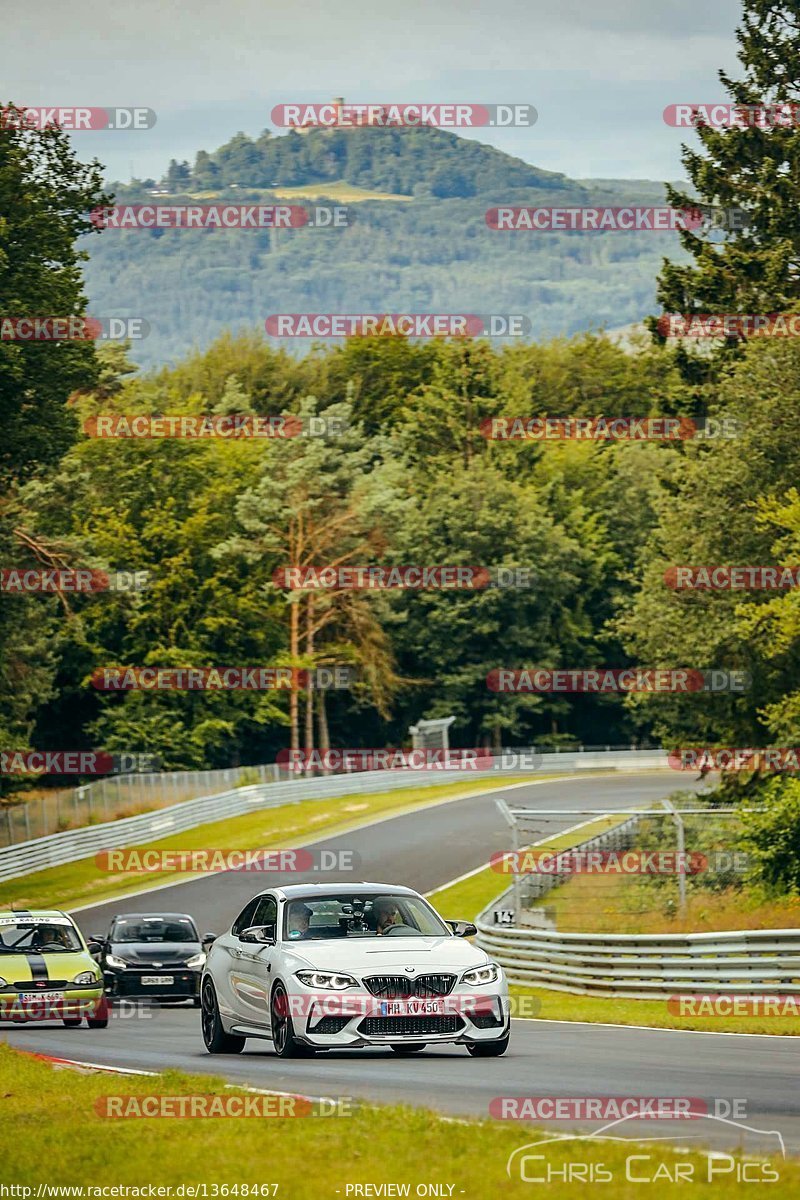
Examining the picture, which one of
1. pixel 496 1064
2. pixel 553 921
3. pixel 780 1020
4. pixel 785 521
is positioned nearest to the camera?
pixel 496 1064

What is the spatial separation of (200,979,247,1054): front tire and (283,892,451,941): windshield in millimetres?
1422

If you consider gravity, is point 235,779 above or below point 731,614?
below

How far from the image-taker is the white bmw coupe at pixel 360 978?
1530cm

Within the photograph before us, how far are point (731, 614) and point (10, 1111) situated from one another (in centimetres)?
3675

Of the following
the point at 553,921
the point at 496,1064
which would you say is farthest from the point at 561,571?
the point at 496,1064

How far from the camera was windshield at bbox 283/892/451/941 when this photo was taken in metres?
16.4

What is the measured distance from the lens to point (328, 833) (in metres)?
60.0

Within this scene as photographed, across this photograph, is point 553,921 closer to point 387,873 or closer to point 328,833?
point 387,873

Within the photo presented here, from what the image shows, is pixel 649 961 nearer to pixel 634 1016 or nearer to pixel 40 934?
pixel 634 1016

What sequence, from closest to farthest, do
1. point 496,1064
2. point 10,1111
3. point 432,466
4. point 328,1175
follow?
point 328,1175, point 10,1111, point 496,1064, point 432,466

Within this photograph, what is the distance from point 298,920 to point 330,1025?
138 cm

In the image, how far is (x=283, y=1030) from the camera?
15.8 metres

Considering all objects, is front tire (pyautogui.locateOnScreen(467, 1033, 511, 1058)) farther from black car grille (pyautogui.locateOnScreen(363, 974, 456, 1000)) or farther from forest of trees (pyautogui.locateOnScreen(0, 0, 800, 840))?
forest of trees (pyautogui.locateOnScreen(0, 0, 800, 840))

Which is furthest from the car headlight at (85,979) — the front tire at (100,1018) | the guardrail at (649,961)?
the guardrail at (649,961)
